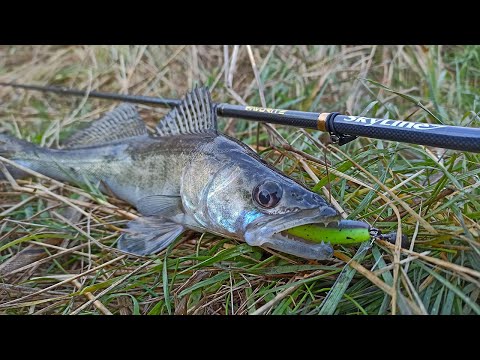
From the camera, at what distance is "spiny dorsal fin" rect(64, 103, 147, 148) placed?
3.78 meters

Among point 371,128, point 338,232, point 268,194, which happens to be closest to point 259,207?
point 268,194

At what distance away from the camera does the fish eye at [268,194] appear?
2.51 metres

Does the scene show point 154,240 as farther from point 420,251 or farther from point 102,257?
point 420,251

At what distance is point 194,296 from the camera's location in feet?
8.48

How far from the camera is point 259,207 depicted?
256 centimetres

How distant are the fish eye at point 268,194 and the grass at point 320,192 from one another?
0.85 feet

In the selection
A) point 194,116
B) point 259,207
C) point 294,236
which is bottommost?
point 294,236

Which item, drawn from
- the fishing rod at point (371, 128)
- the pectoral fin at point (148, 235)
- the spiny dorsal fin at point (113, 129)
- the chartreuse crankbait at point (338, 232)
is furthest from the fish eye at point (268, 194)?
the spiny dorsal fin at point (113, 129)

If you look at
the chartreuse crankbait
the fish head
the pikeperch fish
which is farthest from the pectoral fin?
the chartreuse crankbait

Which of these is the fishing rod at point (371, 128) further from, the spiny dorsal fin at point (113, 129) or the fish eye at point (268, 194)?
the spiny dorsal fin at point (113, 129)

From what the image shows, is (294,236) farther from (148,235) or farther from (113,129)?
(113,129)

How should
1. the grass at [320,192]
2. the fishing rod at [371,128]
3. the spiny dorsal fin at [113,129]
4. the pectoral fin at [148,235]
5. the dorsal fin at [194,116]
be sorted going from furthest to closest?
the spiny dorsal fin at [113,129], the dorsal fin at [194,116], the pectoral fin at [148,235], the grass at [320,192], the fishing rod at [371,128]

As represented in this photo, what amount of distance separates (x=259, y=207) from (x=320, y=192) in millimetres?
463

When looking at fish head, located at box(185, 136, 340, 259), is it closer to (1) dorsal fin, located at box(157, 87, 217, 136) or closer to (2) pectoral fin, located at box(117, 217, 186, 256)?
(2) pectoral fin, located at box(117, 217, 186, 256)
